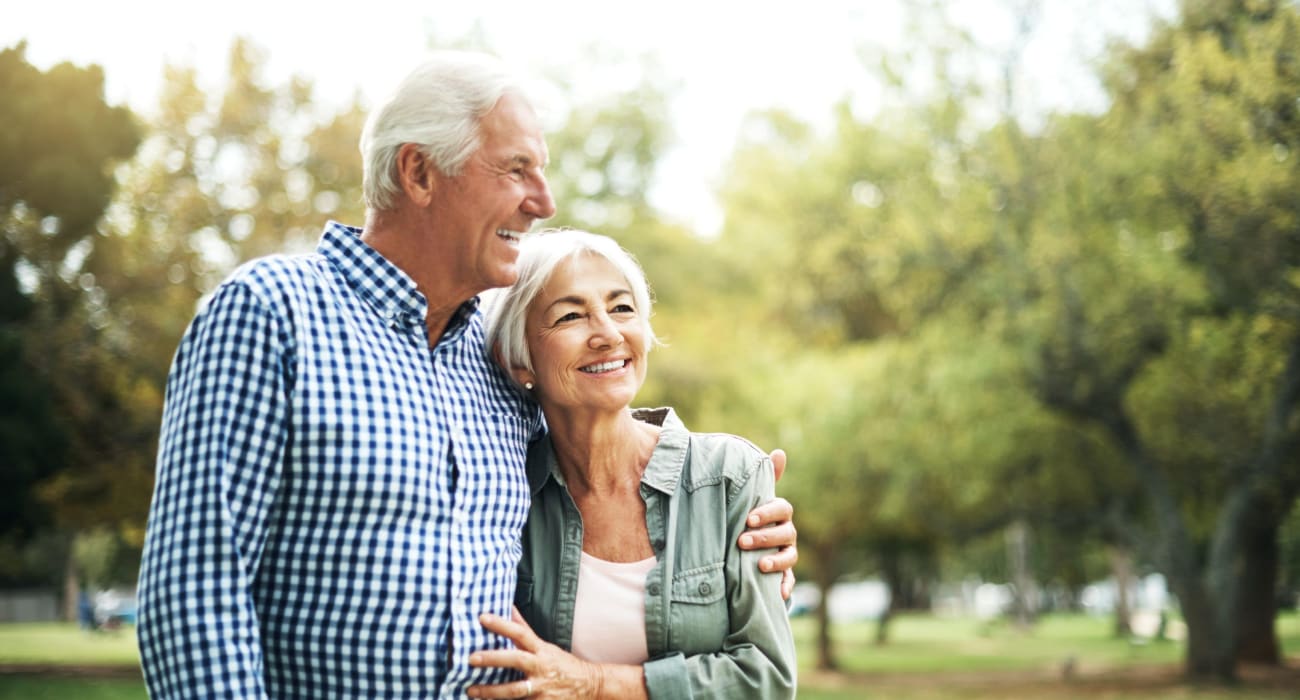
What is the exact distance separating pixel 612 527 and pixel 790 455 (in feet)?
56.7

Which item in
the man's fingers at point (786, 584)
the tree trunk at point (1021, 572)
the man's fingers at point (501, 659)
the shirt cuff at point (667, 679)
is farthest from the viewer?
the tree trunk at point (1021, 572)

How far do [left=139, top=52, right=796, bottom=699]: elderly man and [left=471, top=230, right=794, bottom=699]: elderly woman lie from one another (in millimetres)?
191

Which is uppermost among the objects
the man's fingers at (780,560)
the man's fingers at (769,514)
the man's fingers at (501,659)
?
the man's fingers at (769,514)

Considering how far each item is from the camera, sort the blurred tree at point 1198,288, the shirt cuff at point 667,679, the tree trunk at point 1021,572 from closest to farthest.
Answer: the shirt cuff at point 667,679, the blurred tree at point 1198,288, the tree trunk at point 1021,572

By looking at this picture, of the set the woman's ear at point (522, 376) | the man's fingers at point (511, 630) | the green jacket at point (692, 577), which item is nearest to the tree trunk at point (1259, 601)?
the green jacket at point (692, 577)

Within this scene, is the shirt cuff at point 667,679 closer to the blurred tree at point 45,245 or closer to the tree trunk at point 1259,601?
the blurred tree at point 45,245

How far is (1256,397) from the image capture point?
1603 centimetres

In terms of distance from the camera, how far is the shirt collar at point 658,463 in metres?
2.74

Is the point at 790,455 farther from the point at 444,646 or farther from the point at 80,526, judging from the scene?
the point at 444,646

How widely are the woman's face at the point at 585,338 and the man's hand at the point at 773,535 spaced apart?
0.41 metres

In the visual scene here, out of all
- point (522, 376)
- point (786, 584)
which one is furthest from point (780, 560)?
point (522, 376)

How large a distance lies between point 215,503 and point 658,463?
1.13 m

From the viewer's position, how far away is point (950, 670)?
2278cm

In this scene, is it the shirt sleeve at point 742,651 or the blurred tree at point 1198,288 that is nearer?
the shirt sleeve at point 742,651
